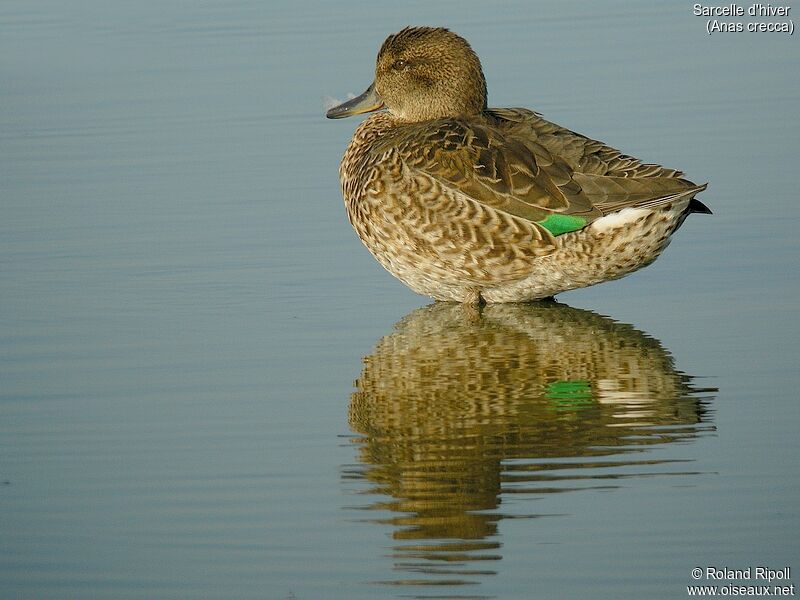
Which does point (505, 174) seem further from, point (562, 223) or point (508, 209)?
point (562, 223)

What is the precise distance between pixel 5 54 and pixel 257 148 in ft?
13.5

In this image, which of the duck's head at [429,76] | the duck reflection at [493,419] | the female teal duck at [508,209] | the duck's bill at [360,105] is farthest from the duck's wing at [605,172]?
the duck's bill at [360,105]

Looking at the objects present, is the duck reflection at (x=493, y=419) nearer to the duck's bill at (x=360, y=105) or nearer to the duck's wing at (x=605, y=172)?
the duck's wing at (x=605, y=172)

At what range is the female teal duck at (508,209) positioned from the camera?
348 inches

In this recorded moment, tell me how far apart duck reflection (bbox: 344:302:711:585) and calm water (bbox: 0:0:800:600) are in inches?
0.7

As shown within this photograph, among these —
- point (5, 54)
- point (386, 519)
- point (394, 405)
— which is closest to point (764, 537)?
point (386, 519)

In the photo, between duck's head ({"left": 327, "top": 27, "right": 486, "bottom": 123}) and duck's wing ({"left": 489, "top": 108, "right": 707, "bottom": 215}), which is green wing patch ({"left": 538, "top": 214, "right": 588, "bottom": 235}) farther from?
duck's head ({"left": 327, "top": 27, "right": 486, "bottom": 123})

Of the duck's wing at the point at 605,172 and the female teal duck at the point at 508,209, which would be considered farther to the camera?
the female teal duck at the point at 508,209

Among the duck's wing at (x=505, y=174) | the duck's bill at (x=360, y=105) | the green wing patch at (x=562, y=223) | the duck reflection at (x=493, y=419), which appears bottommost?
the duck reflection at (x=493, y=419)

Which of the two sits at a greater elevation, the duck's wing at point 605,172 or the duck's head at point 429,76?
the duck's head at point 429,76

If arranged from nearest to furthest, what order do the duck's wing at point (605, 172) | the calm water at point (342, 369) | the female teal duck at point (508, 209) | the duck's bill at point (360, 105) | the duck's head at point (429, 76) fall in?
the calm water at point (342, 369), the duck's wing at point (605, 172), the female teal duck at point (508, 209), the duck's head at point (429, 76), the duck's bill at point (360, 105)

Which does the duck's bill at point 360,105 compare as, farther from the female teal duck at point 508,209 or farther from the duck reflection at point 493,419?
the duck reflection at point 493,419

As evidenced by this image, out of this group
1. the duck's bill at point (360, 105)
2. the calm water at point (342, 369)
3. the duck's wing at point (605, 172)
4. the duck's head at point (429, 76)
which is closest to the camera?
the calm water at point (342, 369)

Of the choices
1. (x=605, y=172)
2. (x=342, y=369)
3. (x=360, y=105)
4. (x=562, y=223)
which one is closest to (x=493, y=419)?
(x=342, y=369)
